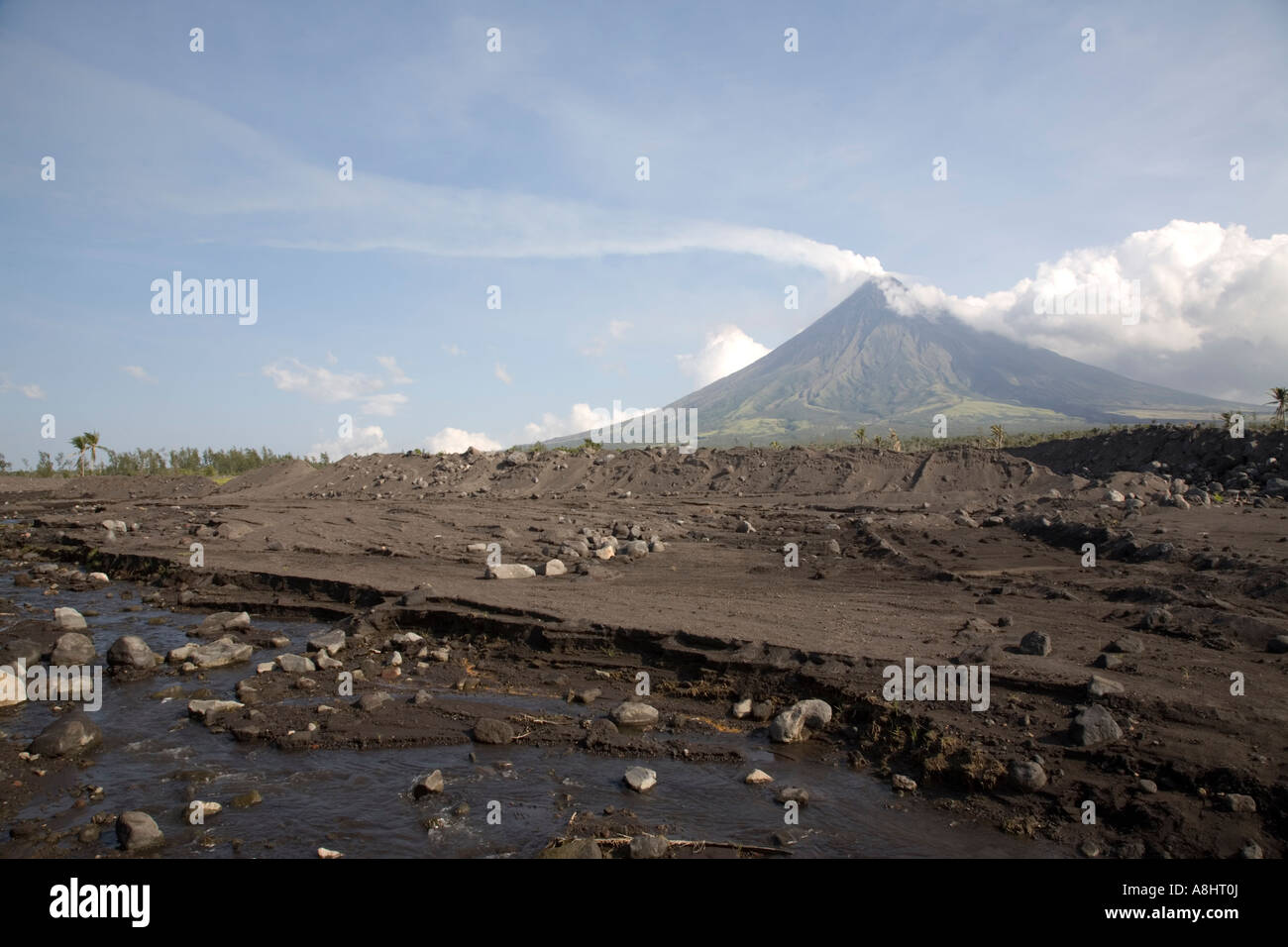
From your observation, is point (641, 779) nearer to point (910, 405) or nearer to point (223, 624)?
point (223, 624)

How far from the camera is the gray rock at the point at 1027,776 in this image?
6543 millimetres

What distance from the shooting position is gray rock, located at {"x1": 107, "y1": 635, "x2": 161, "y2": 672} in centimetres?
1035

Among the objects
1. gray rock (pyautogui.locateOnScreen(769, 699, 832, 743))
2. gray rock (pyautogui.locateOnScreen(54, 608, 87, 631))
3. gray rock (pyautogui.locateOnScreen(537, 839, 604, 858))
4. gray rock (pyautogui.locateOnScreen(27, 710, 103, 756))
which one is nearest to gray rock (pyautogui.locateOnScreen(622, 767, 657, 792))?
gray rock (pyautogui.locateOnScreen(537, 839, 604, 858))

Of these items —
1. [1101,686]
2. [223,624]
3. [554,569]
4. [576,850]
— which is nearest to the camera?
[576,850]

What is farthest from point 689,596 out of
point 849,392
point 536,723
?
point 849,392

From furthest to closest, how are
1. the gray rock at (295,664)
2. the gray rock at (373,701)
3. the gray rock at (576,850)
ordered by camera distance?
the gray rock at (295,664) < the gray rock at (373,701) < the gray rock at (576,850)

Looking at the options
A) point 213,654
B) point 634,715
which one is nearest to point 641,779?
point 634,715

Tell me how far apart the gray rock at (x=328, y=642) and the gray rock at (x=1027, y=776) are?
8983 millimetres

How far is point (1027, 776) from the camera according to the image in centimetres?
659

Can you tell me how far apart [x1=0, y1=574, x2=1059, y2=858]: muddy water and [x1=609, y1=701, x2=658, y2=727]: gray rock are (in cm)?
79

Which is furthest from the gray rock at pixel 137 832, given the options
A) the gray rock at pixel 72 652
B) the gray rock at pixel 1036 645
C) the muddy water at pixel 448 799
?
the gray rock at pixel 1036 645

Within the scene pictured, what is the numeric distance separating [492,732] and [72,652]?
7285 millimetres

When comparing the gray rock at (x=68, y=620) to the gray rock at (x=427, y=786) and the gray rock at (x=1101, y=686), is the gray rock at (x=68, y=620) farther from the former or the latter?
the gray rock at (x=1101, y=686)
